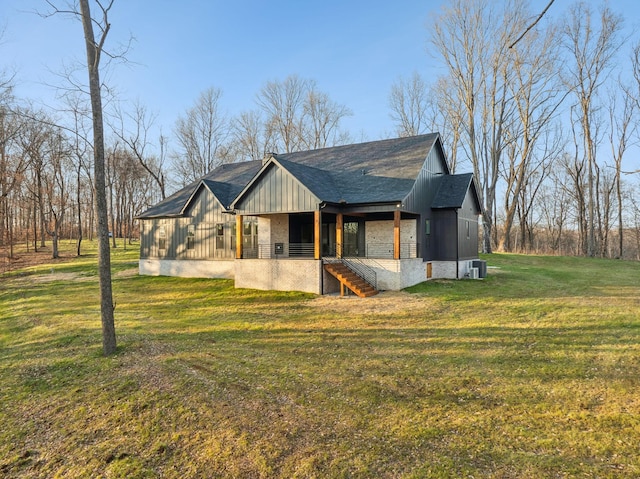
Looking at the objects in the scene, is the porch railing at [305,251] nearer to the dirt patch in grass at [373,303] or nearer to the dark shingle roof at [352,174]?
the dark shingle roof at [352,174]

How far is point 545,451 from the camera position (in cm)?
413

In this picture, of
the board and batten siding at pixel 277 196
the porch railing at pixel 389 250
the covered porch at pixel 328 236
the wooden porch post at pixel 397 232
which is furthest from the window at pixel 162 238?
the wooden porch post at pixel 397 232

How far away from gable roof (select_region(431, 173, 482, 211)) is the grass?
6.89 metres

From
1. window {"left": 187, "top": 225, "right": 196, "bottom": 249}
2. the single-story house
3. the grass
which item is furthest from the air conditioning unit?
window {"left": 187, "top": 225, "right": 196, "bottom": 249}

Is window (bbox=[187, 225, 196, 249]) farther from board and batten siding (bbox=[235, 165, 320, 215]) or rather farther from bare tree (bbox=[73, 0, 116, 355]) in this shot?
bare tree (bbox=[73, 0, 116, 355])

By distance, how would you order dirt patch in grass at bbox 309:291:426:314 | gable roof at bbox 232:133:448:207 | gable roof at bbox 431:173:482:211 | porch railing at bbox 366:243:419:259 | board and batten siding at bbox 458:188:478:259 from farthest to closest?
board and batten siding at bbox 458:188:478:259
gable roof at bbox 431:173:482:211
porch railing at bbox 366:243:419:259
gable roof at bbox 232:133:448:207
dirt patch in grass at bbox 309:291:426:314

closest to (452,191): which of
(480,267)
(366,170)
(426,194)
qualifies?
(426,194)

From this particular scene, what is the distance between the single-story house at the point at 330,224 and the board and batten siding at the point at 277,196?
0.14 feet

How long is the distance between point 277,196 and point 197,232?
22.5ft

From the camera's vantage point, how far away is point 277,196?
1570 centimetres

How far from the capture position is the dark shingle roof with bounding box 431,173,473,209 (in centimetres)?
1787

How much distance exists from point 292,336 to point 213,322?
3.04 m

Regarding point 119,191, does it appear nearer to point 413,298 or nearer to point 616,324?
point 413,298

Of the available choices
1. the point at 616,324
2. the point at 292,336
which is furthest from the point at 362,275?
the point at 616,324
